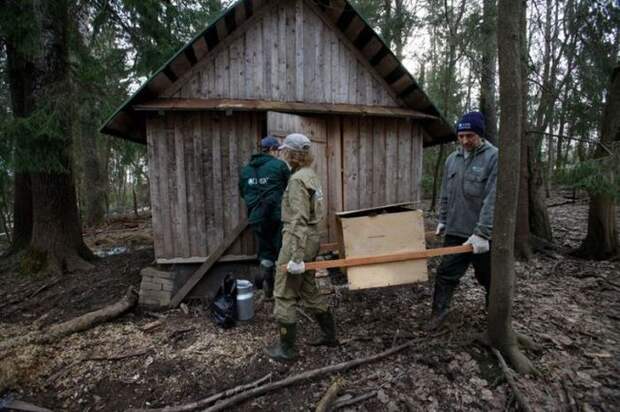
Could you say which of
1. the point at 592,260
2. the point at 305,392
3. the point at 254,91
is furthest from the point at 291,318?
the point at 592,260

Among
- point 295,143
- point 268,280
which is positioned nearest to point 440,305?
point 268,280

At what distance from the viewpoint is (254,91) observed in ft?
17.4

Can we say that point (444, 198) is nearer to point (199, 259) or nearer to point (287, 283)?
point (287, 283)

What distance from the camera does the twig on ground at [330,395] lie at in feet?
8.45

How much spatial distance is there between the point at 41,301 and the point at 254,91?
15.1ft

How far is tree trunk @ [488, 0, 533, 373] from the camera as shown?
279 centimetres

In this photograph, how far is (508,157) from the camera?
2.81 metres

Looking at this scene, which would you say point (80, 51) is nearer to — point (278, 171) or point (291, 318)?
point (278, 171)

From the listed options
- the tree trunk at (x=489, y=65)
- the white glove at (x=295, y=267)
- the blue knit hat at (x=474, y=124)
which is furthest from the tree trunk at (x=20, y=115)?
the tree trunk at (x=489, y=65)

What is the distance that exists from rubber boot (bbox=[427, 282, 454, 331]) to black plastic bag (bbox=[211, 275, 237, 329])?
94.4 inches

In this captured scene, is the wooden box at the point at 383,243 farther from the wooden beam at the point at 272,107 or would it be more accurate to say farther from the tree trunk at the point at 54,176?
the tree trunk at the point at 54,176

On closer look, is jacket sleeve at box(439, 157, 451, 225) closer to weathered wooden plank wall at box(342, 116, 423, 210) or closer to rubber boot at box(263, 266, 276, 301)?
weathered wooden plank wall at box(342, 116, 423, 210)

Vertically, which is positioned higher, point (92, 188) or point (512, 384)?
point (92, 188)

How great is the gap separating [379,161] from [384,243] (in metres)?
3.00
